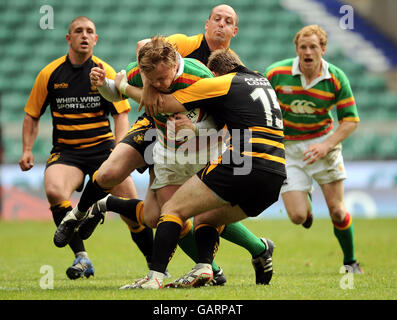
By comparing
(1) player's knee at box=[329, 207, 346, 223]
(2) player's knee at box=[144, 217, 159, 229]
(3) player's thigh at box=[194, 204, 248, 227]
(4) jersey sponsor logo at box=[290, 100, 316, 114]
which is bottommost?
(3) player's thigh at box=[194, 204, 248, 227]

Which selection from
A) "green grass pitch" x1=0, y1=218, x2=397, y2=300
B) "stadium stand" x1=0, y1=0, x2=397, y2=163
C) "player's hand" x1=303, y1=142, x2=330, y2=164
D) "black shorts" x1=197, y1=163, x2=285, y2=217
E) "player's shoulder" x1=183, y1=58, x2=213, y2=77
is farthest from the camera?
"stadium stand" x1=0, y1=0, x2=397, y2=163

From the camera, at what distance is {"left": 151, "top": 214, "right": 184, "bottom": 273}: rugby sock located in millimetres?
5086

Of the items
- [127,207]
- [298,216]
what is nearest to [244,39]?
[298,216]

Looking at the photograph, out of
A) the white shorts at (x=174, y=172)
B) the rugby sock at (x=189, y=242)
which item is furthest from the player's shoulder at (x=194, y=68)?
the rugby sock at (x=189, y=242)

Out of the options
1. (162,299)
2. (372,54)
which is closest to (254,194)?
(162,299)

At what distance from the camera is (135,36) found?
22.5m

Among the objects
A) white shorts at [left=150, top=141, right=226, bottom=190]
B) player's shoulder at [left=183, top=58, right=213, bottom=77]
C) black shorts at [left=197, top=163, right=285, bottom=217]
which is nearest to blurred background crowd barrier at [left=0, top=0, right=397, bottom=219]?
white shorts at [left=150, top=141, right=226, bottom=190]

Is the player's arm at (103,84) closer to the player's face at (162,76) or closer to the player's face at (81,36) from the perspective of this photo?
the player's face at (162,76)

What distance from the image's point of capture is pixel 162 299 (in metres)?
4.46

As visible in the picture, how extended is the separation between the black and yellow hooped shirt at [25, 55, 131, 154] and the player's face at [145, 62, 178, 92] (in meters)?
2.12

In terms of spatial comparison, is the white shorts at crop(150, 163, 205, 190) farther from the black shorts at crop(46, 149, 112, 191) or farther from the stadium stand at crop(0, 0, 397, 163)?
the stadium stand at crop(0, 0, 397, 163)

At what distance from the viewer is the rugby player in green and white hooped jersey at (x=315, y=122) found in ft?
23.9

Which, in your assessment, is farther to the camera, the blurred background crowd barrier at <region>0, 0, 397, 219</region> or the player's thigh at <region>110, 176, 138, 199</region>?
the blurred background crowd barrier at <region>0, 0, 397, 219</region>
